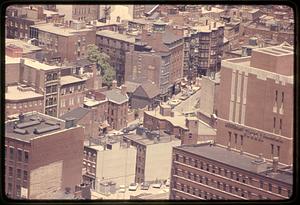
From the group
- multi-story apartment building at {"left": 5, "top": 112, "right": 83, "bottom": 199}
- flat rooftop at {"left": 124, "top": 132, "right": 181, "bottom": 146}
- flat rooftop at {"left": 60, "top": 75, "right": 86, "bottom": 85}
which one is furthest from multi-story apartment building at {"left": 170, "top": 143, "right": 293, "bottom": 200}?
flat rooftop at {"left": 60, "top": 75, "right": 86, "bottom": 85}

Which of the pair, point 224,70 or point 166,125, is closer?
point 224,70

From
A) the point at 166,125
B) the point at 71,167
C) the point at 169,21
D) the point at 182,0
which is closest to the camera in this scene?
the point at 182,0

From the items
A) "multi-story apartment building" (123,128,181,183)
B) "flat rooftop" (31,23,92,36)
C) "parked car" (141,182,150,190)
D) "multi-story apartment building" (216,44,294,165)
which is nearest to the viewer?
"multi-story apartment building" (216,44,294,165)

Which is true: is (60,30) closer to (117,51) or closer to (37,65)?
(117,51)

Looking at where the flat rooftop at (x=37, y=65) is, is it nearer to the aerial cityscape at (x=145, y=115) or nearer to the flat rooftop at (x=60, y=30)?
the aerial cityscape at (x=145, y=115)

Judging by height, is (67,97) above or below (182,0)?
below

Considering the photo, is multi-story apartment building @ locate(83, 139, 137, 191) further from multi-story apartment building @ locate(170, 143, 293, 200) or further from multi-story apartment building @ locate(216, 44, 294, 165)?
multi-story apartment building @ locate(216, 44, 294, 165)

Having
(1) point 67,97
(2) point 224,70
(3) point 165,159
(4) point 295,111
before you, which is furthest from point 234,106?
(1) point 67,97

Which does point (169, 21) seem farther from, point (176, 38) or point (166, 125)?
point (166, 125)

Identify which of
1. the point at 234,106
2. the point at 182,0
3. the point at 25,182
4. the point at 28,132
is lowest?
the point at 25,182
